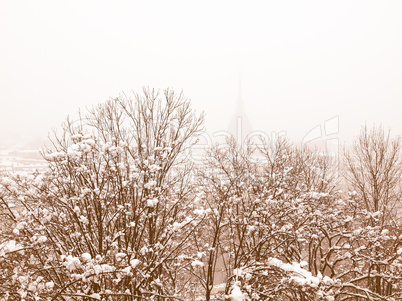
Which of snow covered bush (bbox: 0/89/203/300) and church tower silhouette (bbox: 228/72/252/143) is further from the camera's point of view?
church tower silhouette (bbox: 228/72/252/143)

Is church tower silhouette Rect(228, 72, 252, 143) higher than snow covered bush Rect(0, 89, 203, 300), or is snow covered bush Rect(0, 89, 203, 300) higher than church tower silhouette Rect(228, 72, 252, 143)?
church tower silhouette Rect(228, 72, 252, 143)

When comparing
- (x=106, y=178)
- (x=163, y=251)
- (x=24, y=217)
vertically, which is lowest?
(x=163, y=251)

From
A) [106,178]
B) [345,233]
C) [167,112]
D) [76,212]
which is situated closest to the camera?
[76,212]

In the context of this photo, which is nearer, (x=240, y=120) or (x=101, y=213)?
(x=101, y=213)

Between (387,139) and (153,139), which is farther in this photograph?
(387,139)

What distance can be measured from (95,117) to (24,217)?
12.1ft

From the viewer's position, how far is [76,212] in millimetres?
6262

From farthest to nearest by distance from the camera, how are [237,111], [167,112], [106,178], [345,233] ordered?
[237,111]
[345,233]
[167,112]
[106,178]

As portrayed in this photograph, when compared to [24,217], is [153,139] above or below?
above

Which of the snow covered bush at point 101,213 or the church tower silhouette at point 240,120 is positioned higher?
the church tower silhouette at point 240,120

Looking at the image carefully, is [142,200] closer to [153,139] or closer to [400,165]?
[153,139]

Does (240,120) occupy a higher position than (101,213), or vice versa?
(240,120)

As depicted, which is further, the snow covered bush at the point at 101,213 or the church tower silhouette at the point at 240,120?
the church tower silhouette at the point at 240,120

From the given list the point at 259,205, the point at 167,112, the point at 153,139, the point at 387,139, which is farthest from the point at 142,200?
the point at 387,139
